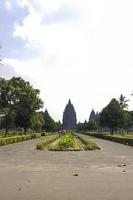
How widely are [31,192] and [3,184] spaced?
6.61ft

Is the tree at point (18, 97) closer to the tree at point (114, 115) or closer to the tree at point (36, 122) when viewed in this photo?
the tree at point (36, 122)

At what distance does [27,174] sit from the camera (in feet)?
52.3

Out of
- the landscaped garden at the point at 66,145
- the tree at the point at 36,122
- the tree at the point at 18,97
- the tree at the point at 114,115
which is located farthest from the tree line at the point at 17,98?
the landscaped garden at the point at 66,145

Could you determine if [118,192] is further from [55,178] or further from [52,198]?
[55,178]

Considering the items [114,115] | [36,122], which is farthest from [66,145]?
[36,122]

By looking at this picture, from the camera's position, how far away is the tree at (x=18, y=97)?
8525cm

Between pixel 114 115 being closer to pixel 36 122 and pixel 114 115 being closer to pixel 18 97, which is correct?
pixel 36 122

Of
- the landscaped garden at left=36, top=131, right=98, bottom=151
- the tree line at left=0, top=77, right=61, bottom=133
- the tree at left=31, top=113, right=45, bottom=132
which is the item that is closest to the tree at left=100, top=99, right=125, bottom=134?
the tree at left=31, top=113, right=45, bottom=132

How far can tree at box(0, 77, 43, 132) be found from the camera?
85250 mm

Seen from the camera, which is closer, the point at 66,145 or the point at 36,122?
the point at 66,145

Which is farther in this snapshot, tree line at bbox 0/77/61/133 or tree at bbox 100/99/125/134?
tree at bbox 100/99/125/134

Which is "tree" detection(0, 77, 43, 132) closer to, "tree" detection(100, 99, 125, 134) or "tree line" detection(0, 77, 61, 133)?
"tree line" detection(0, 77, 61, 133)

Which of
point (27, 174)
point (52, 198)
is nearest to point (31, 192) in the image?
point (52, 198)

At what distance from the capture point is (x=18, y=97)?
86.9 meters
